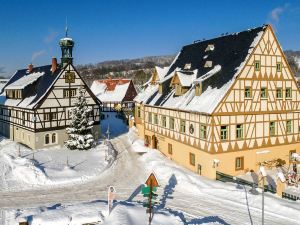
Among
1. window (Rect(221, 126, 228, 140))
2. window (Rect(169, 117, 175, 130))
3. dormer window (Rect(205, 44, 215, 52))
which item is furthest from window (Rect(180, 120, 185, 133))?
dormer window (Rect(205, 44, 215, 52))

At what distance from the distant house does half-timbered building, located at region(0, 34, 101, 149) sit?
37075 millimetres

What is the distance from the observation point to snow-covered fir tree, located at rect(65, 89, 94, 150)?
36125 millimetres

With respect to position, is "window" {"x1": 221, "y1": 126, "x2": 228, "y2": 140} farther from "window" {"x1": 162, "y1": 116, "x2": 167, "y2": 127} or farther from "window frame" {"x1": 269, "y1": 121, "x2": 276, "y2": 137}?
"window" {"x1": 162, "y1": 116, "x2": 167, "y2": 127}

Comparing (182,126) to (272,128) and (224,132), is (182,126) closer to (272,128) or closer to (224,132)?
(224,132)

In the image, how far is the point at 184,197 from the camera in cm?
2267

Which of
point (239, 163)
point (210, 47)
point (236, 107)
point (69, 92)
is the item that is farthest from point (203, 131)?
point (69, 92)

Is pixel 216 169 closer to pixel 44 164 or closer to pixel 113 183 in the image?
pixel 113 183

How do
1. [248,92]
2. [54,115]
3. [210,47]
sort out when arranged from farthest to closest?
[54,115], [210,47], [248,92]

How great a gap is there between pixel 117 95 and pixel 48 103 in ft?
146

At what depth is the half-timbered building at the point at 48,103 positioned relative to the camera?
3756 cm

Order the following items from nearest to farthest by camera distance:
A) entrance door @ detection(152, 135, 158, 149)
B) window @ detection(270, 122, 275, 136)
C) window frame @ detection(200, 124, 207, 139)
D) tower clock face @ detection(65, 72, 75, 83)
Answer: window frame @ detection(200, 124, 207, 139) < window @ detection(270, 122, 275, 136) < entrance door @ detection(152, 135, 158, 149) < tower clock face @ detection(65, 72, 75, 83)

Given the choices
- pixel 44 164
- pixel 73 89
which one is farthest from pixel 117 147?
pixel 44 164

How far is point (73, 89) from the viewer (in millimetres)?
39906

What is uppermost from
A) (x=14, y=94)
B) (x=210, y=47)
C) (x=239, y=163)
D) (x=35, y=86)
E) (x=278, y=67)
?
(x=210, y=47)
